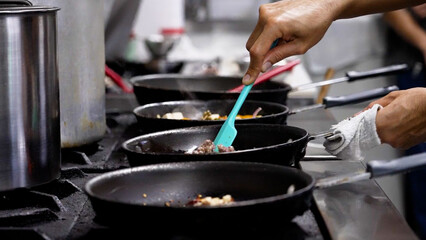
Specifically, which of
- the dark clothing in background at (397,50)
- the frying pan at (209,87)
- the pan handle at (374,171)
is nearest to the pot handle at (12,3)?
the pan handle at (374,171)

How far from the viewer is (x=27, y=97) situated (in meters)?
1.25

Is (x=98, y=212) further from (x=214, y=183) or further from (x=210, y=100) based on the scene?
(x=210, y=100)

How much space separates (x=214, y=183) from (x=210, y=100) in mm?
816

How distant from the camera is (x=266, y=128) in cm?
162

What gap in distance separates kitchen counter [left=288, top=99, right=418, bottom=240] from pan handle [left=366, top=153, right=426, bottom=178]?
0.30 feet

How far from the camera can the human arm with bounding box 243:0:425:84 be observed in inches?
62.9

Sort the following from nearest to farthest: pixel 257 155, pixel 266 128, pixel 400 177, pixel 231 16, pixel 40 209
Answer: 1. pixel 40 209
2. pixel 257 155
3. pixel 266 128
4. pixel 400 177
5. pixel 231 16

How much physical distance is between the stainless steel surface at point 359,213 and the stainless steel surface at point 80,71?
1.92 feet

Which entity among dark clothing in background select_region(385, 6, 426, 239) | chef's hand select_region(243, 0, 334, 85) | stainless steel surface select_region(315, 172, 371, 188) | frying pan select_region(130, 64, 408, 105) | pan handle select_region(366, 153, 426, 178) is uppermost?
chef's hand select_region(243, 0, 334, 85)

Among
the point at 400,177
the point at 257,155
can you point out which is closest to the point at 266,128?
the point at 257,155

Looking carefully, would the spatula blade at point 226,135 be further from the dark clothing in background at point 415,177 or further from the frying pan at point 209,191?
the dark clothing in background at point 415,177

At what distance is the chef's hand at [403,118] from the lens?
5.38 feet

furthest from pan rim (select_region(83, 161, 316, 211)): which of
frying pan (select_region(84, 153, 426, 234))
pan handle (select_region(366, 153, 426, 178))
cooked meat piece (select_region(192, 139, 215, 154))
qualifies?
cooked meat piece (select_region(192, 139, 215, 154))

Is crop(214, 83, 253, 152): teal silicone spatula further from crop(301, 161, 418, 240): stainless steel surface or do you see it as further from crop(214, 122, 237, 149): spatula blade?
crop(301, 161, 418, 240): stainless steel surface
